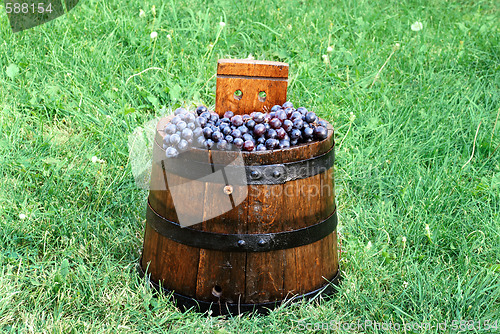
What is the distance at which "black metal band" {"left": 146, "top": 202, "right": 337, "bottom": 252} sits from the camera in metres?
2.56

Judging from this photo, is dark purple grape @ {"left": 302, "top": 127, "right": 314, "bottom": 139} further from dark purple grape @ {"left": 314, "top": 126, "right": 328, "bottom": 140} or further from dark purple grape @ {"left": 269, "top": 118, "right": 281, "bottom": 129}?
dark purple grape @ {"left": 269, "top": 118, "right": 281, "bottom": 129}

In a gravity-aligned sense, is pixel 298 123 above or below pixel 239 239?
above

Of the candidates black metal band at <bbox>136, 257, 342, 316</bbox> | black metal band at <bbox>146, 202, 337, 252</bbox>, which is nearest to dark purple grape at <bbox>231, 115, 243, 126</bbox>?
black metal band at <bbox>146, 202, 337, 252</bbox>

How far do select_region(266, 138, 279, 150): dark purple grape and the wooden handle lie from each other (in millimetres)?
370

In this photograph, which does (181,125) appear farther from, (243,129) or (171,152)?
(243,129)

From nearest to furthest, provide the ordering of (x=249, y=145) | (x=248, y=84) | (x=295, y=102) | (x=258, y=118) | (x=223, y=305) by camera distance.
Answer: (x=249, y=145) → (x=258, y=118) → (x=223, y=305) → (x=248, y=84) → (x=295, y=102)

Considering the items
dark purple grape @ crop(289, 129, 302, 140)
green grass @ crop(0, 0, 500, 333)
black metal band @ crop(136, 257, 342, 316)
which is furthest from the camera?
green grass @ crop(0, 0, 500, 333)

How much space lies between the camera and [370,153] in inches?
158

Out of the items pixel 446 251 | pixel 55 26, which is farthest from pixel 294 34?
pixel 446 251

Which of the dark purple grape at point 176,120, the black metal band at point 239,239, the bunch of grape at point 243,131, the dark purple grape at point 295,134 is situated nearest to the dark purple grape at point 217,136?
the bunch of grape at point 243,131

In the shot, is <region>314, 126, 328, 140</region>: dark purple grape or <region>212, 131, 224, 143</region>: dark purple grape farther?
<region>314, 126, 328, 140</region>: dark purple grape

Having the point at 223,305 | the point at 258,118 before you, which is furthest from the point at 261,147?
the point at 223,305

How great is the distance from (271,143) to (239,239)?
47cm

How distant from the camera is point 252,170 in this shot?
2.48 meters
